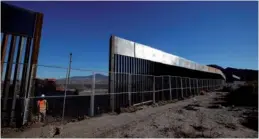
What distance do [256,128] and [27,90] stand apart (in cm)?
825

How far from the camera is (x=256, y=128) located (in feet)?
21.4

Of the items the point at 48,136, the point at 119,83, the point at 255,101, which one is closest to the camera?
the point at 48,136

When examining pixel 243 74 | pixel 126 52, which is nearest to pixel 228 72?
pixel 243 74

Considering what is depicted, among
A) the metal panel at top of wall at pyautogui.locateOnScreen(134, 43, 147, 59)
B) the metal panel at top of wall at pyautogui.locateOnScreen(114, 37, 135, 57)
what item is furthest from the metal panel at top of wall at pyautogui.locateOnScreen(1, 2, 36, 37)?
the metal panel at top of wall at pyautogui.locateOnScreen(134, 43, 147, 59)

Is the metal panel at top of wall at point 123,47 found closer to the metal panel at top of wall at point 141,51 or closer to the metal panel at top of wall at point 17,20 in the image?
the metal panel at top of wall at point 141,51

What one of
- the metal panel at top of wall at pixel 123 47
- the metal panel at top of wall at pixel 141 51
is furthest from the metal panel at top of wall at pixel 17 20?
the metal panel at top of wall at pixel 141 51

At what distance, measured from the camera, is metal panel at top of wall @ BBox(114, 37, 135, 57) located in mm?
9320

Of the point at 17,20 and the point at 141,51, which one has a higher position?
the point at 141,51

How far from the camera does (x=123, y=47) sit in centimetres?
991

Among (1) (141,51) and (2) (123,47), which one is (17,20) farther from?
(1) (141,51)

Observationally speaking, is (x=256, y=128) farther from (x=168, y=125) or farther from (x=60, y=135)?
(x=60, y=135)

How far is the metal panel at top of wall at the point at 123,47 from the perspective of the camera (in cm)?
932

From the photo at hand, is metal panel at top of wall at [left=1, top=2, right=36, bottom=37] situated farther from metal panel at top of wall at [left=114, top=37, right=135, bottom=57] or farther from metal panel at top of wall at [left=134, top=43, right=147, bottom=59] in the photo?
metal panel at top of wall at [left=134, top=43, right=147, bottom=59]

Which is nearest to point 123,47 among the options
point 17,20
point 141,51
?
point 141,51
